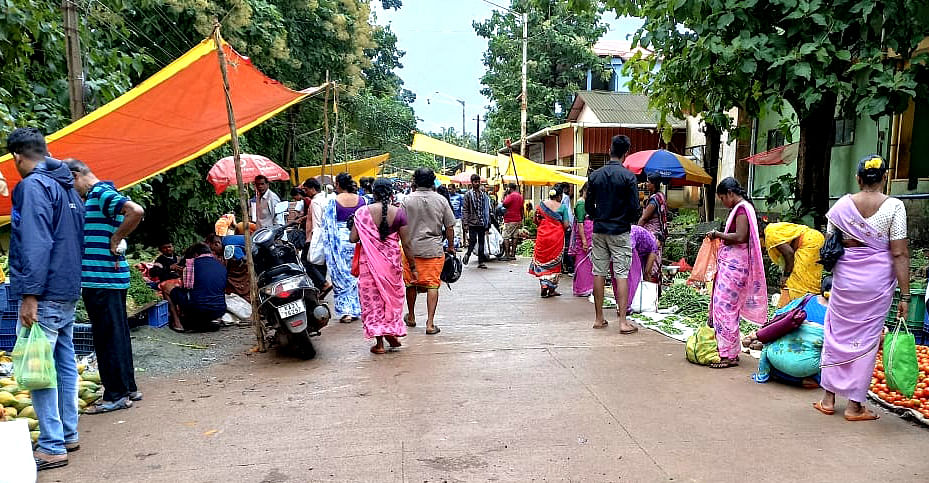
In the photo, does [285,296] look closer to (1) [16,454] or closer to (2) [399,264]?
(2) [399,264]

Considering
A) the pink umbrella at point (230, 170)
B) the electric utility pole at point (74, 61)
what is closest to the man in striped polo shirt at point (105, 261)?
the electric utility pole at point (74, 61)

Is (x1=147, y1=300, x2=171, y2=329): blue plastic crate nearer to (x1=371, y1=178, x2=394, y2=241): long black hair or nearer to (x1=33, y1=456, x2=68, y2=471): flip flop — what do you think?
(x1=371, y1=178, x2=394, y2=241): long black hair

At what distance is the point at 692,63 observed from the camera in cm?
787

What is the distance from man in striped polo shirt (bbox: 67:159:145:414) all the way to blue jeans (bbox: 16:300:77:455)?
466 mm

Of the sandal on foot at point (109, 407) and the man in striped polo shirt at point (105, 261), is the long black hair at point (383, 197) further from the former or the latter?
the sandal on foot at point (109, 407)

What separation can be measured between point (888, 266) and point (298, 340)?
4.61m

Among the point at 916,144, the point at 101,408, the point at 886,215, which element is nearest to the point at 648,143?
the point at 916,144

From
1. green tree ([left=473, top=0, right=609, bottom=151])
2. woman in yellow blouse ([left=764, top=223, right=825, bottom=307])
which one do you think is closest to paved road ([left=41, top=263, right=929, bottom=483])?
woman in yellow blouse ([left=764, top=223, right=825, bottom=307])

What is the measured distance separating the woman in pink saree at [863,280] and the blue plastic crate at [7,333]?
6218mm

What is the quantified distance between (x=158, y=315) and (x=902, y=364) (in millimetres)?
6679

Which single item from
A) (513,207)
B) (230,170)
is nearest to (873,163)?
(230,170)

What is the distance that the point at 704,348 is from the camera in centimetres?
568

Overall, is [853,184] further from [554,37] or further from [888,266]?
[554,37]

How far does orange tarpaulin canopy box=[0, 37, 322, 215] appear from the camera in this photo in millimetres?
5465
